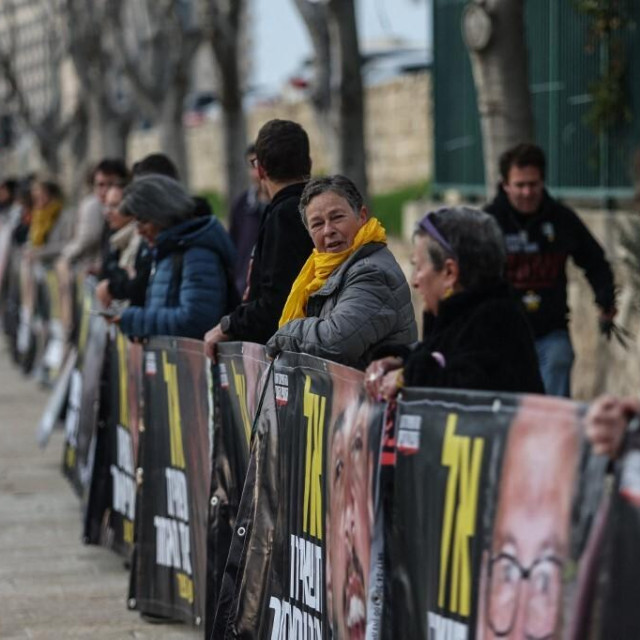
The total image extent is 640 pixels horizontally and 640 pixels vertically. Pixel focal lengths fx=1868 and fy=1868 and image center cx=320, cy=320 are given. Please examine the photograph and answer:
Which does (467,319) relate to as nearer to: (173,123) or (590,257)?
(590,257)

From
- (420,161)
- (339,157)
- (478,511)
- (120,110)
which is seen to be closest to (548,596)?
(478,511)

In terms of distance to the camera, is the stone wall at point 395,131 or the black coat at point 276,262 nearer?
the black coat at point 276,262

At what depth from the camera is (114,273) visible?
32.1ft

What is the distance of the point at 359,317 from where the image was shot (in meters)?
5.98

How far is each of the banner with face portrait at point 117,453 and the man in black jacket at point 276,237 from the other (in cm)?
148

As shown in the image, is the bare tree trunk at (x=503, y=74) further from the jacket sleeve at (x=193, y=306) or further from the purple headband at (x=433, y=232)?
the purple headband at (x=433, y=232)

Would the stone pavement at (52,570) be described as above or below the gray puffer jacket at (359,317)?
below

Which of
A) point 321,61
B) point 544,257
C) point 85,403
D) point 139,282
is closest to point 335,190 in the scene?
point 139,282

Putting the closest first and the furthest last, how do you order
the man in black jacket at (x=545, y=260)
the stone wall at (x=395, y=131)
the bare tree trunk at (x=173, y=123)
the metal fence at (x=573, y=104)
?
the man in black jacket at (x=545, y=260) < the metal fence at (x=573, y=104) < the bare tree trunk at (x=173, y=123) < the stone wall at (x=395, y=131)

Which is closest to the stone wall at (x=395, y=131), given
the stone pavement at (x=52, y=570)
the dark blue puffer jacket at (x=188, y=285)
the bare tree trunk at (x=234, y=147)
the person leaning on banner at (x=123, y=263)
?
the bare tree trunk at (x=234, y=147)

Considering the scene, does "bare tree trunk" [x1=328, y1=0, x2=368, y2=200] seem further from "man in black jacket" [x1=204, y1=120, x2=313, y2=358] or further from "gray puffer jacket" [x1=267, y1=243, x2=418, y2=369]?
"gray puffer jacket" [x1=267, y1=243, x2=418, y2=369]

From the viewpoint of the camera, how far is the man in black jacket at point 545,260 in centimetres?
900

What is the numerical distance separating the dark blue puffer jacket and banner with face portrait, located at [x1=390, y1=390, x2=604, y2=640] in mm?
3392

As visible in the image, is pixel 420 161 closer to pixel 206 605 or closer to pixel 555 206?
pixel 555 206
